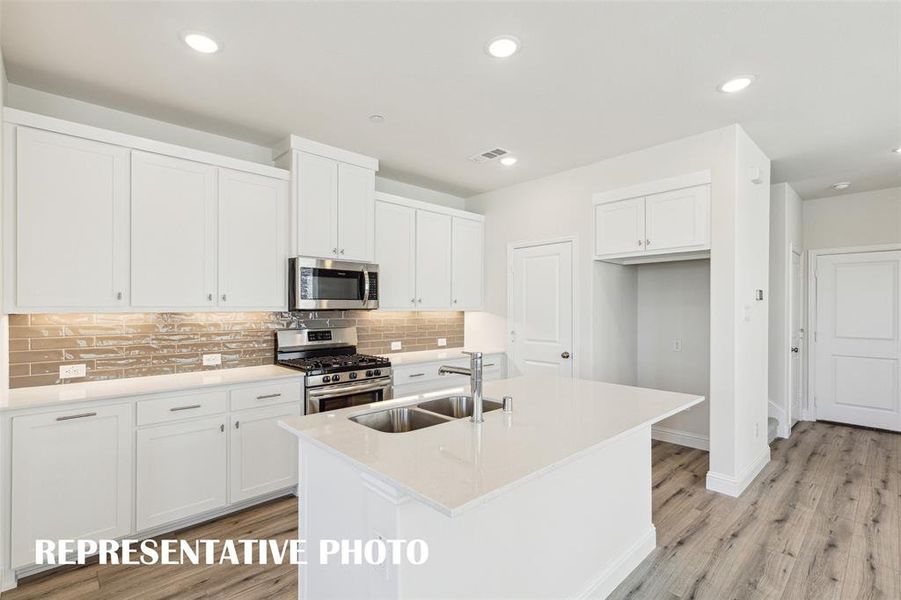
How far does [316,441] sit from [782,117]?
11.8 feet

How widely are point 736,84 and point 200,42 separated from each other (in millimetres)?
2939

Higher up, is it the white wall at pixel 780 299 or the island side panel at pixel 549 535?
the white wall at pixel 780 299

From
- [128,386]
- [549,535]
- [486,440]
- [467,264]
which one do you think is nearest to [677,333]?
[467,264]

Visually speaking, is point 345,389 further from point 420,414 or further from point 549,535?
point 549,535

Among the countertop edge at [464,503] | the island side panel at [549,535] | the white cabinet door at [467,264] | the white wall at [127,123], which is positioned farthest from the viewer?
the white cabinet door at [467,264]

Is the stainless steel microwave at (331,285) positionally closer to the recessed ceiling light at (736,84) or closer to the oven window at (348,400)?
the oven window at (348,400)

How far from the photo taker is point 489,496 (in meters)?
1.19

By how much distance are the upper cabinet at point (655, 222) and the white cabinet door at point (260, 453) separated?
9.57ft

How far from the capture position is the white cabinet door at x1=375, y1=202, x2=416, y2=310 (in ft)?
13.3

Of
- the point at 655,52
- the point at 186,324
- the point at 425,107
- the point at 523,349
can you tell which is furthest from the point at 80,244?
the point at 523,349

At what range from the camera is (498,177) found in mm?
4418

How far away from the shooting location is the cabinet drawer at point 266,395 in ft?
9.36

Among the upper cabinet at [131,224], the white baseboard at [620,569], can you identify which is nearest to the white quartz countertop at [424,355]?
the upper cabinet at [131,224]

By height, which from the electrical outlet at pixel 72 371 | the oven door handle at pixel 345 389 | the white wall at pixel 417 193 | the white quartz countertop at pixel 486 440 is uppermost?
the white wall at pixel 417 193
